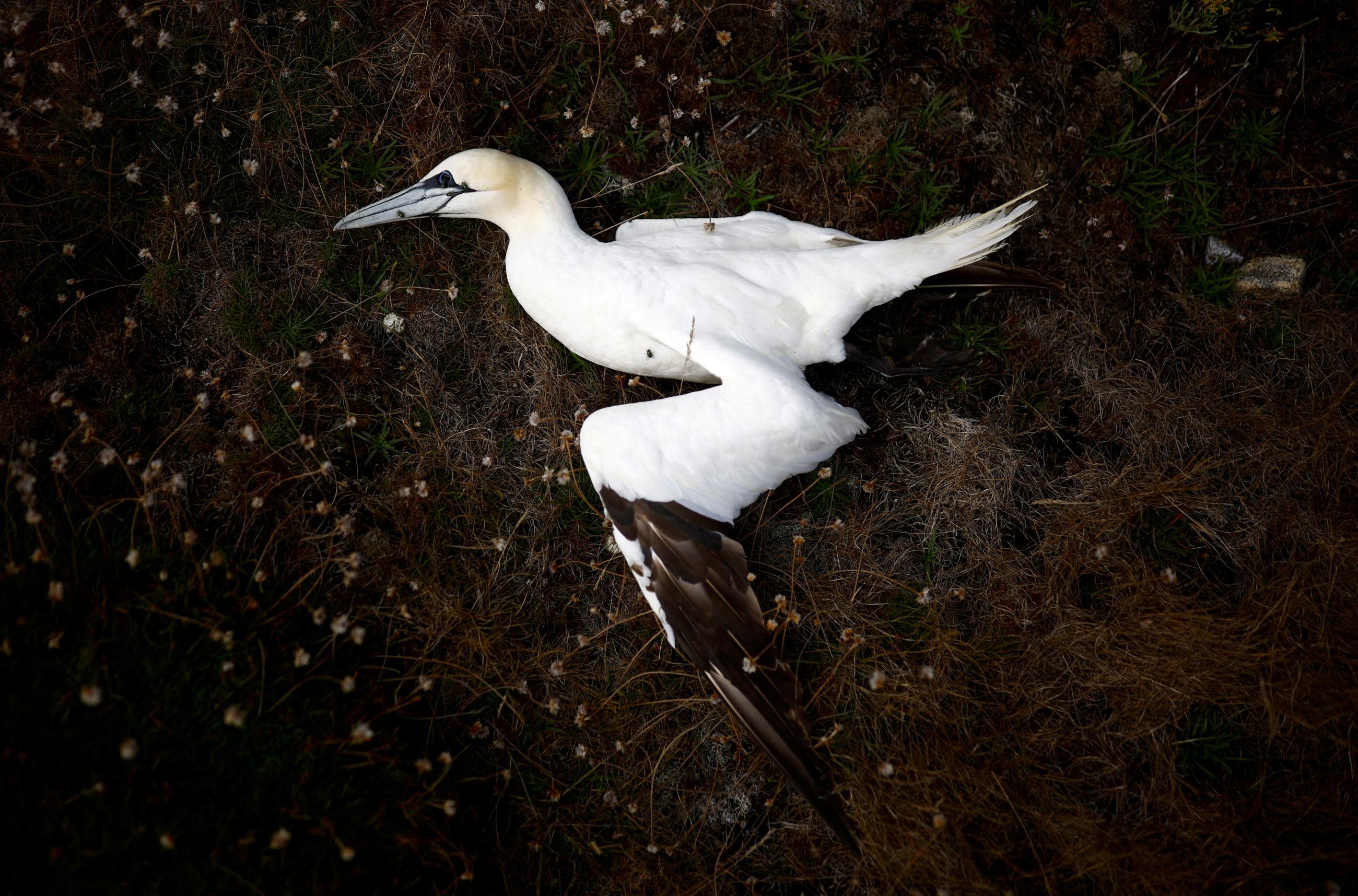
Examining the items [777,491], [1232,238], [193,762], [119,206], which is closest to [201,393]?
[119,206]

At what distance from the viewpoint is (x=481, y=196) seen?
111 inches

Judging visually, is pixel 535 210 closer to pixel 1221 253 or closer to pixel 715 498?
pixel 715 498

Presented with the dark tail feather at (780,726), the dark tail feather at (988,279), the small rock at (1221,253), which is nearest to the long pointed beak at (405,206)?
the dark tail feather at (988,279)

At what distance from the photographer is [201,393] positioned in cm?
281

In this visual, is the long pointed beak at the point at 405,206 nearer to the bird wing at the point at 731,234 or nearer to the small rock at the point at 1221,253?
the bird wing at the point at 731,234

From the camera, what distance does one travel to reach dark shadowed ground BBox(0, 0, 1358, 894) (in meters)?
2.44

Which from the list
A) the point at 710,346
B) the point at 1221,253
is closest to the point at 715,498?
the point at 710,346

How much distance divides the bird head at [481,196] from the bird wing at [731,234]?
32 cm

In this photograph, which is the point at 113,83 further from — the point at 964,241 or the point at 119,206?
the point at 964,241

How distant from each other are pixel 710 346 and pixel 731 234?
2.13ft

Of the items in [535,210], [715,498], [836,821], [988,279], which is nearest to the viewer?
[715,498]

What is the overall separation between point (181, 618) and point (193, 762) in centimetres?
45

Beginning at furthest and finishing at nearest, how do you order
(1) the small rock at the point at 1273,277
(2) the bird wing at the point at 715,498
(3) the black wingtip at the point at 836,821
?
(1) the small rock at the point at 1273,277, (3) the black wingtip at the point at 836,821, (2) the bird wing at the point at 715,498

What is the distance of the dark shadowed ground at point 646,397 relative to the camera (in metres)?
2.44
